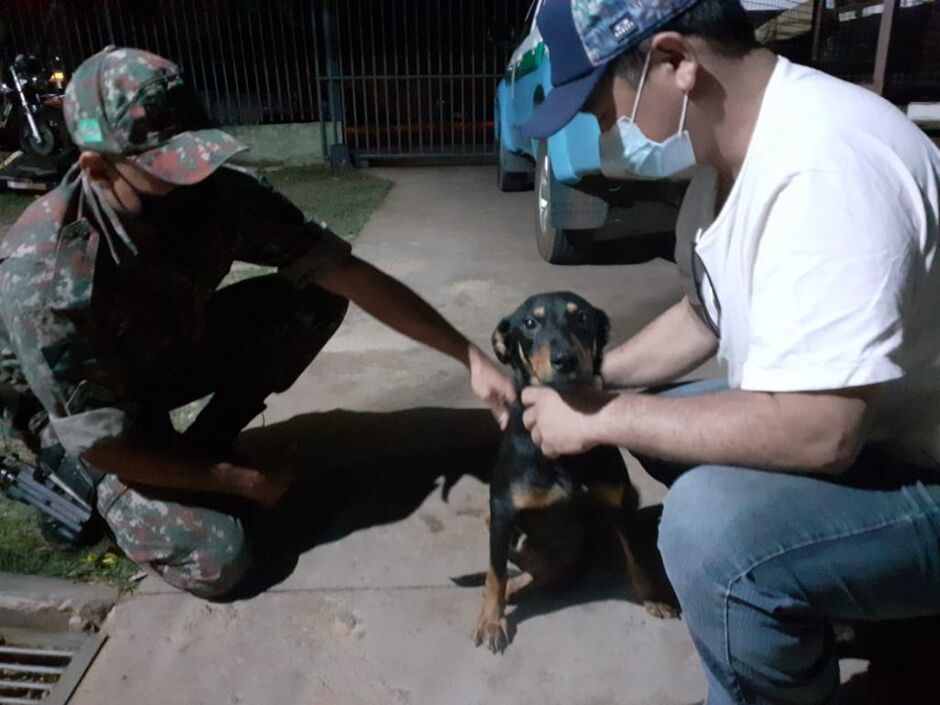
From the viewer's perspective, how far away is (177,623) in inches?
89.2

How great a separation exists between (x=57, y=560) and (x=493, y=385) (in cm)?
144

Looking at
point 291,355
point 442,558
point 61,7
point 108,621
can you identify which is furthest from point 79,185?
point 61,7

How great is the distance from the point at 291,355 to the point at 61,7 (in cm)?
1069

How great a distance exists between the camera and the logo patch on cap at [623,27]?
4.75 ft

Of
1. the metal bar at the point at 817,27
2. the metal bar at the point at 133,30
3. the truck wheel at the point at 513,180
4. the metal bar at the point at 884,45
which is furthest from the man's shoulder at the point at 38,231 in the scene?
the metal bar at the point at 133,30

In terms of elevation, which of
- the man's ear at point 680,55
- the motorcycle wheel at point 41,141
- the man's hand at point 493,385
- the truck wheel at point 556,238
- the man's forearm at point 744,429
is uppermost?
the man's ear at point 680,55

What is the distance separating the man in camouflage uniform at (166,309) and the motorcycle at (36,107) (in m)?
6.89

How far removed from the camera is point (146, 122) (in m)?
1.95

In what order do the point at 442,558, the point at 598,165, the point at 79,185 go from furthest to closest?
Answer: the point at 598,165, the point at 442,558, the point at 79,185

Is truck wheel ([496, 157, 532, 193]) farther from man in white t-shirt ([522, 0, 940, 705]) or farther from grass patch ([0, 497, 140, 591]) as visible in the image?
man in white t-shirt ([522, 0, 940, 705])

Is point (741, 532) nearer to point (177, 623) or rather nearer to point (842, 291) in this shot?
point (842, 291)

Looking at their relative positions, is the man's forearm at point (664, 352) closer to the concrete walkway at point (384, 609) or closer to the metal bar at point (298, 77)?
the concrete walkway at point (384, 609)

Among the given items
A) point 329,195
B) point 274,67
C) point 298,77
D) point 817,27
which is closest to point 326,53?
point 298,77

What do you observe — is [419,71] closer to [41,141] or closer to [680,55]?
[41,141]
